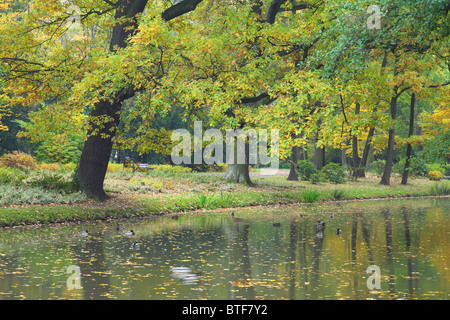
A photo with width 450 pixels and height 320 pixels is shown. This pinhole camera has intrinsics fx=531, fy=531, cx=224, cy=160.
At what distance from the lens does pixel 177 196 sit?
2300 cm

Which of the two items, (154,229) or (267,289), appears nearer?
(267,289)

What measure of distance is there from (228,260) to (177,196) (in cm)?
1214

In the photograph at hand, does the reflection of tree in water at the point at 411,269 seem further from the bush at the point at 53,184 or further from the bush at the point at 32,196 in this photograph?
the bush at the point at 53,184

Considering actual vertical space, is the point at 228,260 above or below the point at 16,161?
below

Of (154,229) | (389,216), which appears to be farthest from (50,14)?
(389,216)

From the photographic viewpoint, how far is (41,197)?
18578 mm

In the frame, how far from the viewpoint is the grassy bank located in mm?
17328

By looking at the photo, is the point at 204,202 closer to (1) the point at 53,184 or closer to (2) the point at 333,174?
(1) the point at 53,184

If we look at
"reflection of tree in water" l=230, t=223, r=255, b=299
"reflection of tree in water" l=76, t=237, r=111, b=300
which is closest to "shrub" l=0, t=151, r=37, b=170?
"reflection of tree in water" l=76, t=237, r=111, b=300

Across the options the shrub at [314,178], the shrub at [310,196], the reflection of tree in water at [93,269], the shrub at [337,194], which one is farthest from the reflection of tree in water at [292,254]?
the shrub at [314,178]

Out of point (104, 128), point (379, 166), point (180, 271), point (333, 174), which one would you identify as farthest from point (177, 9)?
point (379, 166)
